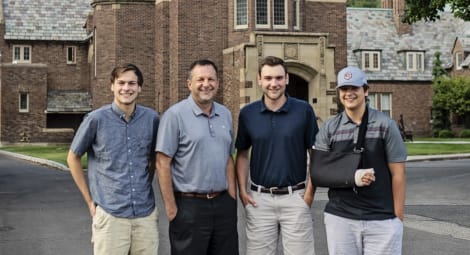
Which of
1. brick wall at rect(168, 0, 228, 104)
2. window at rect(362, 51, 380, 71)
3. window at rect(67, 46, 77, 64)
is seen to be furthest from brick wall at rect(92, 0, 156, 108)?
window at rect(362, 51, 380, 71)

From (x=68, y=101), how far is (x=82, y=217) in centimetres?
3376

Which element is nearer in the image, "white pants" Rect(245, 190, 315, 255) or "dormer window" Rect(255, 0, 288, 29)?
"white pants" Rect(245, 190, 315, 255)

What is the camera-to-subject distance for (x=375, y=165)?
4992 millimetres

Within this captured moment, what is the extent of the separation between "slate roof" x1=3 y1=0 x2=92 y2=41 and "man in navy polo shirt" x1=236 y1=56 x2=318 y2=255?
42.4m

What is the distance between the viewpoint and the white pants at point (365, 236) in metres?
4.99

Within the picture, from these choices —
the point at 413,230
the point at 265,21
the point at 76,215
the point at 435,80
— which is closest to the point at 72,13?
the point at 265,21

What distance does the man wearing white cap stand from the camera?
16.4ft

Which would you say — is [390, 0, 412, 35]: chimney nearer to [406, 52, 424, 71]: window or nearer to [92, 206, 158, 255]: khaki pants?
[406, 52, 424, 71]: window

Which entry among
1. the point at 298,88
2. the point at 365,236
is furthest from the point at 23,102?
the point at 365,236

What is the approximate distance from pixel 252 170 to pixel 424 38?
162 ft

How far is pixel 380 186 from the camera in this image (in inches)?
197

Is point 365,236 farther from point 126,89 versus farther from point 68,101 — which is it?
point 68,101

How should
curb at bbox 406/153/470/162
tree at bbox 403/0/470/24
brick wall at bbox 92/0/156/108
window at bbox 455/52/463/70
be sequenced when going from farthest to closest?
window at bbox 455/52/463/70 < brick wall at bbox 92/0/156/108 < curb at bbox 406/153/470/162 < tree at bbox 403/0/470/24

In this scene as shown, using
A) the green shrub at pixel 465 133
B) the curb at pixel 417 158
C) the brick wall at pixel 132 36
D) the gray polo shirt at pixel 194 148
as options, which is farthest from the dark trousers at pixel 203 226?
the green shrub at pixel 465 133
